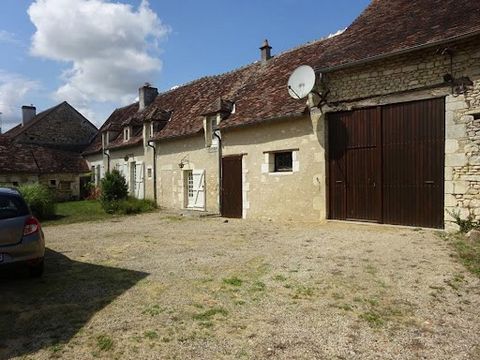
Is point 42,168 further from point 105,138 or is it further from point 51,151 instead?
point 105,138

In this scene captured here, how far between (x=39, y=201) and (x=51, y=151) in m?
12.0

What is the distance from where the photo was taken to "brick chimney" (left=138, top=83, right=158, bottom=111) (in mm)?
23516

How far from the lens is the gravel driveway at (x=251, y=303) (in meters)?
3.45

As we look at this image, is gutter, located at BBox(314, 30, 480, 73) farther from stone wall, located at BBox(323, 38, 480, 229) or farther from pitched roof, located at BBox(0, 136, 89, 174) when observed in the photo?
pitched roof, located at BBox(0, 136, 89, 174)

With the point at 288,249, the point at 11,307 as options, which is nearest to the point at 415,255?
the point at 288,249

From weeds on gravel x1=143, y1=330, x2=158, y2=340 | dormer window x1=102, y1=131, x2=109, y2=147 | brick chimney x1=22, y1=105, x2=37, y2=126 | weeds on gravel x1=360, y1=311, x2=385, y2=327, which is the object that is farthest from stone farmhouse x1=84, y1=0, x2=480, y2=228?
brick chimney x1=22, y1=105, x2=37, y2=126

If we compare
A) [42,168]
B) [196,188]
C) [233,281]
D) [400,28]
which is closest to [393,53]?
[400,28]

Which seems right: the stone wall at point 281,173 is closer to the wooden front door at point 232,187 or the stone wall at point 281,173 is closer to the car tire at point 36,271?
the wooden front door at point 232,187

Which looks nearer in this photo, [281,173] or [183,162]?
[281,173]

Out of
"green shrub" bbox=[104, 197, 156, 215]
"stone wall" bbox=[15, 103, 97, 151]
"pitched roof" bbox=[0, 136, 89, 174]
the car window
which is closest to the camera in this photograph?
the car window

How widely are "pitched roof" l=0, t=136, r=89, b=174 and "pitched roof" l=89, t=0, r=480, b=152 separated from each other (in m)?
9.77

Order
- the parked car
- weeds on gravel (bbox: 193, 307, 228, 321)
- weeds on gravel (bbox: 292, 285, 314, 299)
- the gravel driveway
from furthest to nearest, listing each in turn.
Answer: the parked car < weeds on gravel (bbox: 292, 285, 314, 299) < weeds on gravel (bbox: 193, 307, 228, 321) < the gravel driveway

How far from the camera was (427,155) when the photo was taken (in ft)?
29.2

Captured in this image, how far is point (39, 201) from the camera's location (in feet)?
48.9
